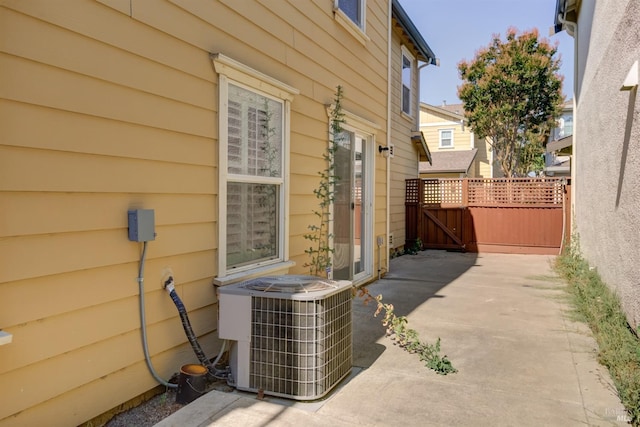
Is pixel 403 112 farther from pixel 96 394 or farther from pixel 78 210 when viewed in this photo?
pixel 96 394

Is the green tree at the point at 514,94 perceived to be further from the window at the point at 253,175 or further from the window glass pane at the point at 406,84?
the window at the point at 253,175

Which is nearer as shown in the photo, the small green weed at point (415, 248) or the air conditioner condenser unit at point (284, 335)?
the air conditioner condenser unit at point (284, 335)

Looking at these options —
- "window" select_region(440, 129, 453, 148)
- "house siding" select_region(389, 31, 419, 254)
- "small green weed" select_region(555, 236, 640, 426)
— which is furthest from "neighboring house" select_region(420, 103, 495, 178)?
"small green weed" select_region(555, 236, 640, 426)

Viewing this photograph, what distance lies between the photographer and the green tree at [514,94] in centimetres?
1598

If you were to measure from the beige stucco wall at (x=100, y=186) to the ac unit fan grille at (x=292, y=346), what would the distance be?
Result: 53cm

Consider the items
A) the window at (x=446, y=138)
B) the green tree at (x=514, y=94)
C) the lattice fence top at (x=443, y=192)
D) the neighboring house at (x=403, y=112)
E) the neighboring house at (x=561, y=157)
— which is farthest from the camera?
the window at (x=446, y=138)

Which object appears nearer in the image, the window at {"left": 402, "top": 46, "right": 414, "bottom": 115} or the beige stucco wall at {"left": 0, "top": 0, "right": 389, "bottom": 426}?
the beige stucco wall at {"left": 0, "top": 0, "right": 389, "bottom": 426}

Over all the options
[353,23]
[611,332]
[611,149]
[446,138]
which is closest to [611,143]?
[611,149]

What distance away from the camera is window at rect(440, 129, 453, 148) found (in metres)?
21.3

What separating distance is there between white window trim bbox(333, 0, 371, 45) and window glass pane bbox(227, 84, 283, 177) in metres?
1.84

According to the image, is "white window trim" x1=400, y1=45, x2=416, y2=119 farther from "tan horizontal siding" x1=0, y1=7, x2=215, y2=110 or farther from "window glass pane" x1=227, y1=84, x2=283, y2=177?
"tan horizontal siding" x1=0, y1=7, x2=215, y2=110

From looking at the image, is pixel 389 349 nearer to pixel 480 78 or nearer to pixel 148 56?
pixel 148 56

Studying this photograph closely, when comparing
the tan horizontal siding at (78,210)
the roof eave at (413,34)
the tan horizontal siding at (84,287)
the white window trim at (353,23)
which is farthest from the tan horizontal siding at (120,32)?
the roof eave at (413,34)

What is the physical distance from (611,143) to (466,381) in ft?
10.1
